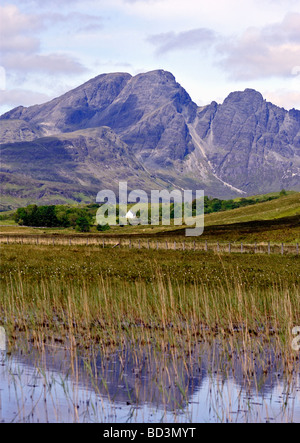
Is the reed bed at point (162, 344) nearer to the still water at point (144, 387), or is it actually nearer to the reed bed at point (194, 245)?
the still water at point (144, 387)

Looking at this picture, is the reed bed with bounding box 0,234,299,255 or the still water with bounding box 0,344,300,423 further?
the reed bed with bounding box 0,234,299,255

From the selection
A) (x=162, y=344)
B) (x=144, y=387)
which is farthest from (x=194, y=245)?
(x=144, y=387)

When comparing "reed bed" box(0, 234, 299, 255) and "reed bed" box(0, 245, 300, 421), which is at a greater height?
"reed bed" box(0, 234, 299, 255)

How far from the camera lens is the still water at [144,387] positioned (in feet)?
48.1

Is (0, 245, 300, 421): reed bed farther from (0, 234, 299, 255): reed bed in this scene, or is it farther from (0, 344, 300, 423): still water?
(0, 234, 299, 255): reed bed

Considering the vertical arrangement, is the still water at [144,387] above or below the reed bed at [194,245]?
below

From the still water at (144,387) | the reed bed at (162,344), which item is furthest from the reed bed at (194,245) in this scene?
A: the still water at (144,387)

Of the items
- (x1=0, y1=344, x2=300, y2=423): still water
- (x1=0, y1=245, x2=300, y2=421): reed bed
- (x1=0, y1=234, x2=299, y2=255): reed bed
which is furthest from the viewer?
(x1=0, y1=234, x2=299, y2=255): reed bed

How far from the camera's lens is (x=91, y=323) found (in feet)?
78.4

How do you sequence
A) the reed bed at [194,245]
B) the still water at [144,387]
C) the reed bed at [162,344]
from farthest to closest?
the reed bed at [194,245] → the reed bed at [162,344] → the still water at [144,387]

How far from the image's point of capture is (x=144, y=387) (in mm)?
16750

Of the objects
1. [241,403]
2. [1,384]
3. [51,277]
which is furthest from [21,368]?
[51,277]

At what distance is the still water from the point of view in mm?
14672

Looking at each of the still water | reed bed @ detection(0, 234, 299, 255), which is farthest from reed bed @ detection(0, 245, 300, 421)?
reed bed @ detection(0, 234, 299, 255)
